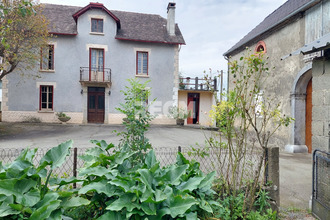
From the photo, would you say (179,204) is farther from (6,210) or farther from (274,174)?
(274,174)

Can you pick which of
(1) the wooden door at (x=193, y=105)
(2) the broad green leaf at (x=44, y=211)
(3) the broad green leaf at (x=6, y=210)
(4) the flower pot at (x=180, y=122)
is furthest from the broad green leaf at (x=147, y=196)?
(1) the wooden door at (x=193, y=105)

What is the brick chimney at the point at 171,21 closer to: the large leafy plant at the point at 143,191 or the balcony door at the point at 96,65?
the balcony door at the point at 96,65

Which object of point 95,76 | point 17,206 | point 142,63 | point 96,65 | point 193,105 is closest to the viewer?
point 17,206

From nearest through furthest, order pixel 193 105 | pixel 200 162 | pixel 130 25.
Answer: pixel 200 162
pixel 130 25
pixel 193 105

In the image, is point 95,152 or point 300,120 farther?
point 300,120

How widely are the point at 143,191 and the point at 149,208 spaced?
0.16m

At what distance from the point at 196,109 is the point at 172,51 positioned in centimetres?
538

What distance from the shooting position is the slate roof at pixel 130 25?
49.0ft

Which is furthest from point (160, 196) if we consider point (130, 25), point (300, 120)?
point (130, 25)

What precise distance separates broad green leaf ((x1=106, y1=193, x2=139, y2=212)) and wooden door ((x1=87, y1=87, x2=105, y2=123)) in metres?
13.9

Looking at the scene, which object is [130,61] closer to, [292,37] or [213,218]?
[292,37]

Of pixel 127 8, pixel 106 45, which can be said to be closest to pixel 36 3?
pixel 106 45

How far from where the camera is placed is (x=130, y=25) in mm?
16188

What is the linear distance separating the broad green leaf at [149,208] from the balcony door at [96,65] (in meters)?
14.0
